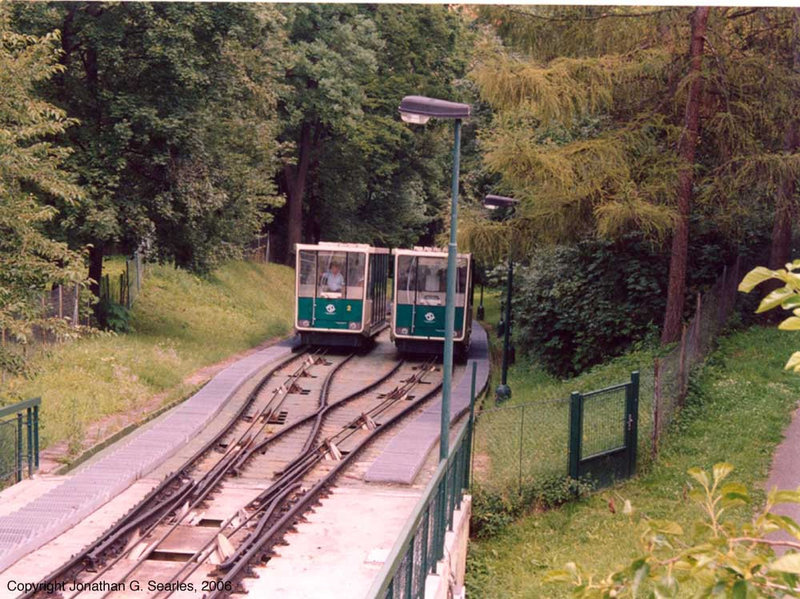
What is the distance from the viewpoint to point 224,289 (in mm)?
36031

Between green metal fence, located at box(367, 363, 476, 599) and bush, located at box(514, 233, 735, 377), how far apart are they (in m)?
10.3

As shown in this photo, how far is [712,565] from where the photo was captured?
296cm

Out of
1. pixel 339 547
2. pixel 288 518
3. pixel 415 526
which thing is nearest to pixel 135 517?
pixel 288 518

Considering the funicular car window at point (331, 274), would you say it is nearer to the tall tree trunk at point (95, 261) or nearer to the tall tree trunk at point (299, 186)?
the tall tree trunk at point (95, 261)

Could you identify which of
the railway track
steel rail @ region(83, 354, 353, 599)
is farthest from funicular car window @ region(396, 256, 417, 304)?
steel rail @ region(83, 354, 353, 599)

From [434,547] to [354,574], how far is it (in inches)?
75.2

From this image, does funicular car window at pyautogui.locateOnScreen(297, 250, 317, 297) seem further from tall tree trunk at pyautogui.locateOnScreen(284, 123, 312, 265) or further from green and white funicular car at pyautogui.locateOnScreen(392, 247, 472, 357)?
tall tree trunk at pyautogui.locateOnScreen(284, 123, 312, 265)

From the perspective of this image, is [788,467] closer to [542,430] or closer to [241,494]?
[542,430]

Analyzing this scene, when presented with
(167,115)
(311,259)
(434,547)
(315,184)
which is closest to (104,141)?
(167,115)

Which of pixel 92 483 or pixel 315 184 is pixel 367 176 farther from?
pixel 92 483

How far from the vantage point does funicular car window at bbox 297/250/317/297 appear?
26.3 meters

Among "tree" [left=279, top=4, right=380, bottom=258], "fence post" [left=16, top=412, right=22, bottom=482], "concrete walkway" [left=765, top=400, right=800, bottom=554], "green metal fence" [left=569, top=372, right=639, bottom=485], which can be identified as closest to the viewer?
"concrete walkway" [left=765, top=400, right=800, bottom=554]

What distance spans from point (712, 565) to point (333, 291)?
23.6 m

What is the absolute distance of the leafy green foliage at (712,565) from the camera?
287 centimetres
